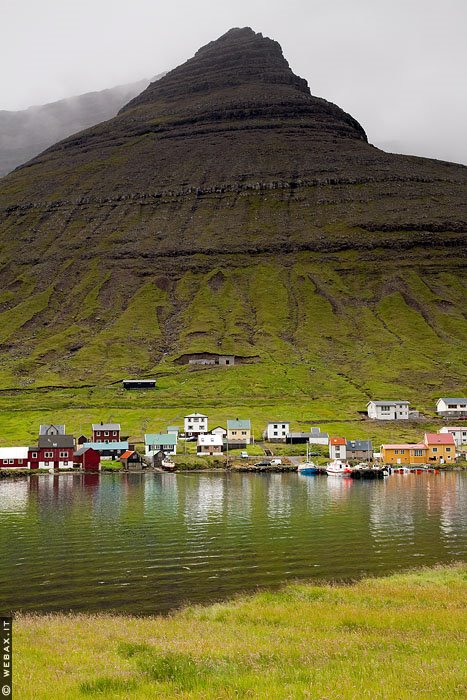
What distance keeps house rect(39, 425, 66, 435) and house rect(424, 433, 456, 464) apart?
8509 centimetres

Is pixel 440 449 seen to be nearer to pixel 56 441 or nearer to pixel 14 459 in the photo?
pixel 56 441

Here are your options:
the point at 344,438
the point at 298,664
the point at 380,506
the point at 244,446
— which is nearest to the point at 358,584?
the point at 298,664

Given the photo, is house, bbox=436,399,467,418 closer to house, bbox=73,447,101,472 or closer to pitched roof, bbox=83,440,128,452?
pitched roof, bbox=83,440,128,452

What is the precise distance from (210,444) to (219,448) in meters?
2.38

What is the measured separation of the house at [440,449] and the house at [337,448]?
19.6 meters

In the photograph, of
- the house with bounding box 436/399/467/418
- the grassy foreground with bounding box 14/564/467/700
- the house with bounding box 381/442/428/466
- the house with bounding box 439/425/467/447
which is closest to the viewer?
the grassy foreground with bounding box 14/564/467/700

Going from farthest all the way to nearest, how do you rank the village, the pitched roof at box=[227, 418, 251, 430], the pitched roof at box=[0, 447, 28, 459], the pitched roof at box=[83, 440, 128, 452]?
the pitched roof at box=[227, 418, 251, 430]
the pitched roof at box=[83, 440, 128, 452]
the village
the pitched roof at box=[0, 447, 28, 459]

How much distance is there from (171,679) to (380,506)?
232 feet

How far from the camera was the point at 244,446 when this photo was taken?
522ft

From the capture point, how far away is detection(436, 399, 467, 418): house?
597ft

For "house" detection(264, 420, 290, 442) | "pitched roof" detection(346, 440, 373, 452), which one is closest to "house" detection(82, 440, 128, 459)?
"house" detection(264, 420, 290, 442)

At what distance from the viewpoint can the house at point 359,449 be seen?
485 ft

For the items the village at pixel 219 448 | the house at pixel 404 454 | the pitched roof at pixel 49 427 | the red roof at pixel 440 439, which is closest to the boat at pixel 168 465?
the village at pixel 219 448

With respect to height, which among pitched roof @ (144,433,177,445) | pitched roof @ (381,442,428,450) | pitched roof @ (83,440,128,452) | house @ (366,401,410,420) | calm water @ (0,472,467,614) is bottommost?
calm water @ (0,472,467,614)
